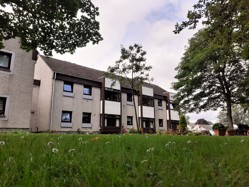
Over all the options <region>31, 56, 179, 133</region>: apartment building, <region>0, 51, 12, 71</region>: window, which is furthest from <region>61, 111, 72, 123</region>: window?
<region>0, 51, 12, 71</region>: window

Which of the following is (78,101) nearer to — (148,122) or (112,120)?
(112,120)

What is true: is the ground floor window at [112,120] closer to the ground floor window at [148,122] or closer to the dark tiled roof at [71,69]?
the dark tiled roof at [71,69]

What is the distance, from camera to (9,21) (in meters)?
8.63

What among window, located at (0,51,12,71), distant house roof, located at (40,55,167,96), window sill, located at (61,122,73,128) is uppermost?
distant house roof, located at (40,55,167,96)

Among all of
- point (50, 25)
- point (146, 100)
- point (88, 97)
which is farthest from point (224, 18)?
point (146, 100)

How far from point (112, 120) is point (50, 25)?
22.4m

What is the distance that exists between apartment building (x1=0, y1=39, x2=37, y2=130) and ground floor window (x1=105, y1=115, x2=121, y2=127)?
11.1 meters

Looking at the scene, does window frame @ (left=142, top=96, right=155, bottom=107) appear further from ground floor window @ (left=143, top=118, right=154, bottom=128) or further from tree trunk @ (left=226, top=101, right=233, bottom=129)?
tree trunk @ (left=226, top=101, right=233, bottom=129)

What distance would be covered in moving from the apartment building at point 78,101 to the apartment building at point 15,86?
3.57 m

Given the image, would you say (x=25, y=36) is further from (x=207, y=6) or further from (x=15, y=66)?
(x=15, y=66)

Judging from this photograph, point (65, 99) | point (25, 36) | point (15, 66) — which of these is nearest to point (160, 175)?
point (25, 36)

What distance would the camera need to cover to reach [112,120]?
99.0 ft

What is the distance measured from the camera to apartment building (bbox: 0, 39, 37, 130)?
758 inches

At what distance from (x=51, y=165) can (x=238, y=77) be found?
104 feet
